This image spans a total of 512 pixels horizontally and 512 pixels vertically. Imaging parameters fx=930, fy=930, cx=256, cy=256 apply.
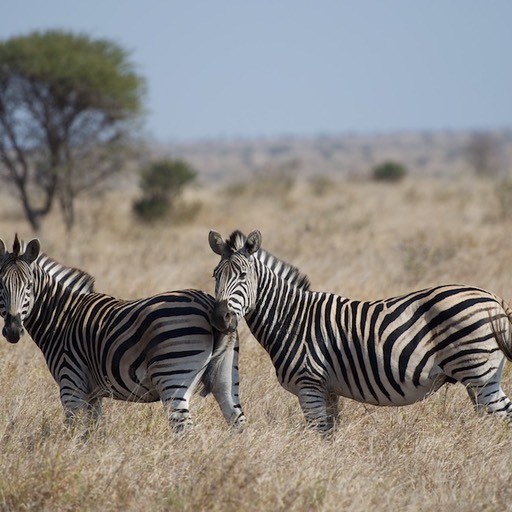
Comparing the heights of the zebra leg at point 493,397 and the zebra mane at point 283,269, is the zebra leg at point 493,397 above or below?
below

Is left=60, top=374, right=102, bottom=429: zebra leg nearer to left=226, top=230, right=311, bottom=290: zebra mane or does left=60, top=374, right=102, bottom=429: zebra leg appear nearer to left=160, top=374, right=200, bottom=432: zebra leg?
left=160, top=374, right=200, bottom=432: zebra leg

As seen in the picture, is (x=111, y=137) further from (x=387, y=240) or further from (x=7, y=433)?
(x=7, y=433)

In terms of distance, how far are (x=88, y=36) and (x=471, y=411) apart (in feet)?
64.2

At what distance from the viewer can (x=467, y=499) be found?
524cm

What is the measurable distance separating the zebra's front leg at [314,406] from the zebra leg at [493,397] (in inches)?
38.6

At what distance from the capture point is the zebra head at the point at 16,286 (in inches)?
252

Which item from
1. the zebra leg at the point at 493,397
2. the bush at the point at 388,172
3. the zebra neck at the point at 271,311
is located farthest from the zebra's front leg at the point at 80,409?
the bush at the point at 388,172

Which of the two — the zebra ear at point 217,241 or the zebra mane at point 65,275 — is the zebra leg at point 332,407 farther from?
the zebra mane at point 65,275

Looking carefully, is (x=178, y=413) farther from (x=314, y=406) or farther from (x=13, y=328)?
(x=13, y=328)

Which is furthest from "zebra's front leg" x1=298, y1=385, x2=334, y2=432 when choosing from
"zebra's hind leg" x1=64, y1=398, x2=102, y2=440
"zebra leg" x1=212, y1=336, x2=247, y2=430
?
"zebra's hind leg" x1=64, y1=398, x2=102, y2=440

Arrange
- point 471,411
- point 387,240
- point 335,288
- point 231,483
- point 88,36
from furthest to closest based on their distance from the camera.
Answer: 1. point 88,36
2. point 387,240
3. point 335,288
4. point 471,411
5. point 231,483

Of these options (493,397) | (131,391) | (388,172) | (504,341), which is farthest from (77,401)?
(388,172)

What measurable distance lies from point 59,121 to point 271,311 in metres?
16.3

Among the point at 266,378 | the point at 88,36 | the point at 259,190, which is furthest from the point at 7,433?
the point at 259,190
